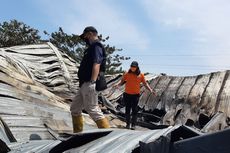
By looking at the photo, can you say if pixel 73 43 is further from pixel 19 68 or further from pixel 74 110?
pixel 74 110

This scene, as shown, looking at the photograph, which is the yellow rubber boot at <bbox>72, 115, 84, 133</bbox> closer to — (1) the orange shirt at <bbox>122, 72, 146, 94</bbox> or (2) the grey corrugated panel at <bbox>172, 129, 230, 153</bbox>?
(2) the grey corrugated panel at <bbox>172, 129, 230, 153</bbox>

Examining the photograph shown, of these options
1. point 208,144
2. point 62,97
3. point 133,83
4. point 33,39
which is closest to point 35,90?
point 62,97

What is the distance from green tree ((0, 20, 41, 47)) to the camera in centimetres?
3036

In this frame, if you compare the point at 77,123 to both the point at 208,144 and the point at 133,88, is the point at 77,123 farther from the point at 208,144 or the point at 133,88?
the point at 208,144

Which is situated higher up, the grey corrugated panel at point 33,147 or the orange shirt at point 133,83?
the orange shirt at point 133,83

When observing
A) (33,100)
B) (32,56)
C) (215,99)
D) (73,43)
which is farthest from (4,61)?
(73,43)

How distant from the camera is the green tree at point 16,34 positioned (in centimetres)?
3036

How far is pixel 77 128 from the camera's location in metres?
6.88

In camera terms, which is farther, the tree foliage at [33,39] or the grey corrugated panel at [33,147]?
the tree foliage at [33,39]

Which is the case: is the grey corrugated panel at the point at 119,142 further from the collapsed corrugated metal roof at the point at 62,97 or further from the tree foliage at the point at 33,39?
the tree foliage at the point at 33,39

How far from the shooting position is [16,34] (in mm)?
30875

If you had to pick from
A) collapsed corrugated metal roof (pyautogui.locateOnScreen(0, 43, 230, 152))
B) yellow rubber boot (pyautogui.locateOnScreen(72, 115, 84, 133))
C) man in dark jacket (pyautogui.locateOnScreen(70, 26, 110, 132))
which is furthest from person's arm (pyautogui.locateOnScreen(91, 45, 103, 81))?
collapsed corrugated metal roof (pyautogui.locateOnScreen(0, 43, 230, 152))

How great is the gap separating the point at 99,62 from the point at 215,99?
5660 millimetres

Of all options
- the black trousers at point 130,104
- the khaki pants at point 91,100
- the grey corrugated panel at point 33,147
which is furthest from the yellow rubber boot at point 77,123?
the black trousers at point 130,104
